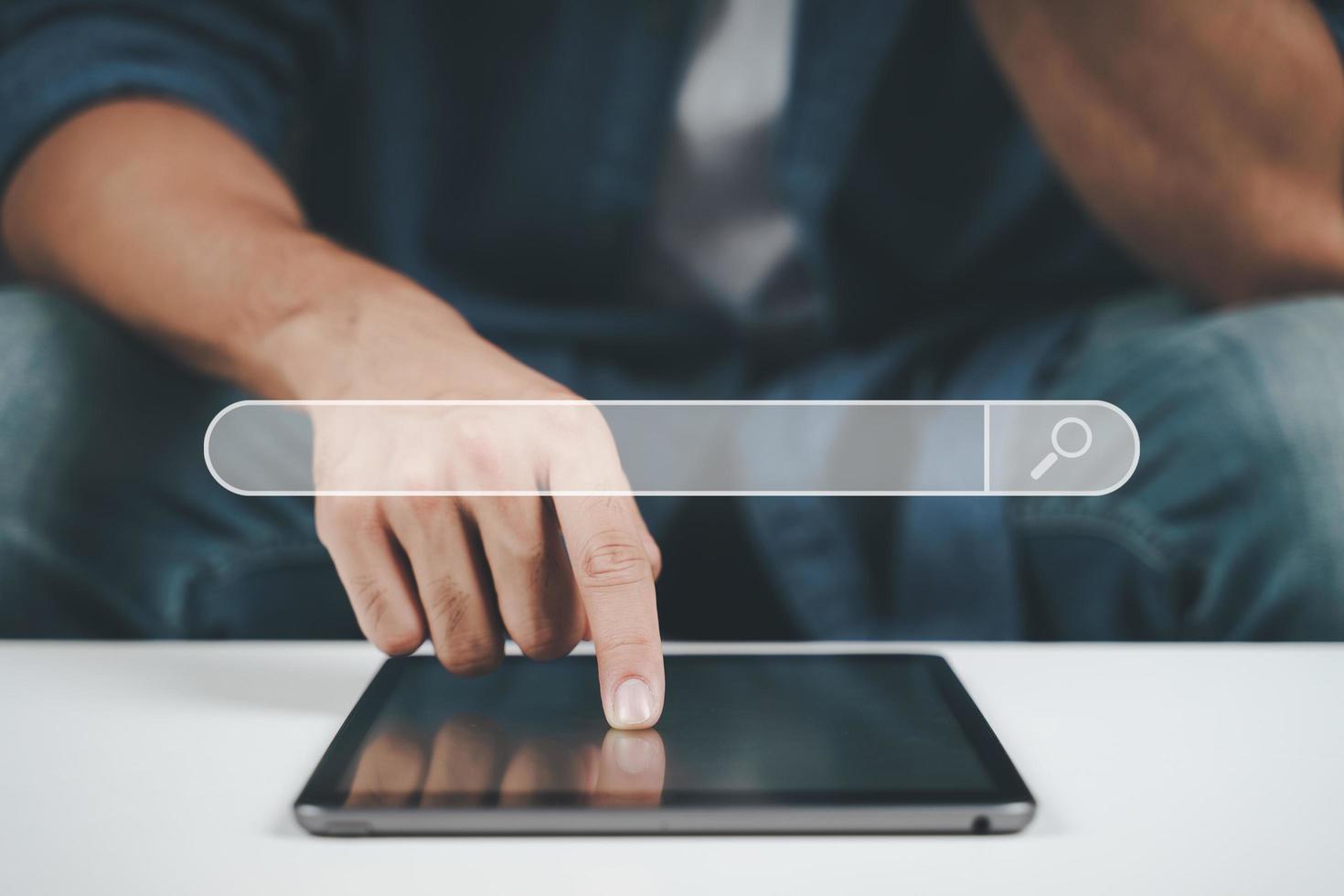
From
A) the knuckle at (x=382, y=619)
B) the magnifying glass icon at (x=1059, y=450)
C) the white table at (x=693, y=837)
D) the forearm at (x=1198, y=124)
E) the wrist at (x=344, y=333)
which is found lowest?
the white table at (x=693, y=837)

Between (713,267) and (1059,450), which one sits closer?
(1059,450)

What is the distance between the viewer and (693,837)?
233mm

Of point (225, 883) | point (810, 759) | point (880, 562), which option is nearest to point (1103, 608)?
point (880, 562)

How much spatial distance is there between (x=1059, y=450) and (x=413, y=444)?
192 mm

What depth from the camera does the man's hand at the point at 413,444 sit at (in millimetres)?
275

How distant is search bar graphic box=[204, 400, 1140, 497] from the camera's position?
28 centimetres

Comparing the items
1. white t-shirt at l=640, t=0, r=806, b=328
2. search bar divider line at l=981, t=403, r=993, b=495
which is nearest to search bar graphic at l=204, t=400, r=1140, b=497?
search bar divider line at l=981, t=403, r=993, b=495

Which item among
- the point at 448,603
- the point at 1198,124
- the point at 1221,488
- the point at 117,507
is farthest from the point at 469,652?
the point at 1198,124

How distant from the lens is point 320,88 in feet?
1.44

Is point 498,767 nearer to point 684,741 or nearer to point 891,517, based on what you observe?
point 684,741

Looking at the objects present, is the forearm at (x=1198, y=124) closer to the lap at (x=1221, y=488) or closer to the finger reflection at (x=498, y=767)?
the lap at (x=1221, y=488)

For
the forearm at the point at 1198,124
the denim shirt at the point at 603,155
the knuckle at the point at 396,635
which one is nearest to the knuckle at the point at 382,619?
the knuckle at the point at 396,635

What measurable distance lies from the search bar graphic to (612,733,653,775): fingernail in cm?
7

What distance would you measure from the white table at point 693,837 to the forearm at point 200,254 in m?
0.11
